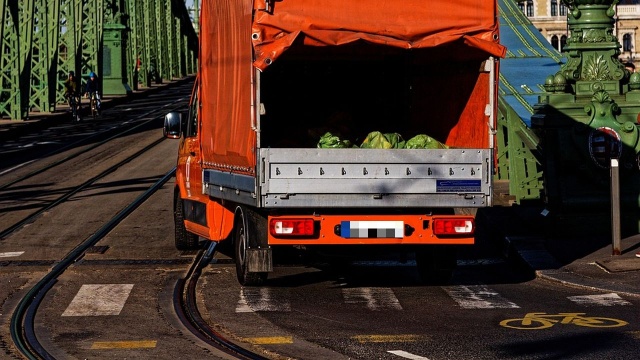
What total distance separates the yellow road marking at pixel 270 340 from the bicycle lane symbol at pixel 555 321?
184cm

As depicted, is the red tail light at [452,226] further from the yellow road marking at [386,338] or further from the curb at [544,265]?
the yellow road marking at [386,338]

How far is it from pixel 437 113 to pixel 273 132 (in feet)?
6.40

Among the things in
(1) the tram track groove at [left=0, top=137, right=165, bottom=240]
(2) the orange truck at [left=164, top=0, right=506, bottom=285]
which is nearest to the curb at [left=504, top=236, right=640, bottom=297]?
(2) the orange truck at [left=164, top=0, right=506, bottom=285]

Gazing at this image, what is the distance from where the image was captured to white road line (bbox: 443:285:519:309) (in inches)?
502

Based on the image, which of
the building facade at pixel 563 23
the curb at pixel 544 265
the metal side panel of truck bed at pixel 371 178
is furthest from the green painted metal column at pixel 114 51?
the building facade at pixel 563 23

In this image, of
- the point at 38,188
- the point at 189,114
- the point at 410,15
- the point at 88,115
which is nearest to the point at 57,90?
the point at 88,115

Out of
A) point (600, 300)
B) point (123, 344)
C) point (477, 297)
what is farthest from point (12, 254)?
point (600, 300)

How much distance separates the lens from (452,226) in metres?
13.3

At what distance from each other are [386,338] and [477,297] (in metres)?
2.65

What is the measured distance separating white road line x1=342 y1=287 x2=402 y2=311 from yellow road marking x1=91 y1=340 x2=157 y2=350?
8.22ft

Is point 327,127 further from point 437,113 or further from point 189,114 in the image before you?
point 189,114

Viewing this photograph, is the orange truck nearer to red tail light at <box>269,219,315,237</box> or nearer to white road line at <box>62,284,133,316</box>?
red tail light at <box>269,219,315,237</box>

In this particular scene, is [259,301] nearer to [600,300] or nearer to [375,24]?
[375,24]

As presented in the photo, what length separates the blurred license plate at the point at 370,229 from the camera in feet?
43.2
